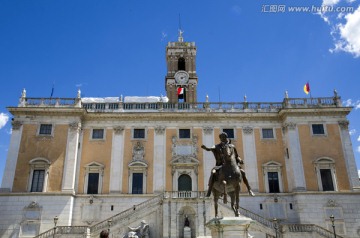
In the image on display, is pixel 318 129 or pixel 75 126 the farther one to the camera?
pixel 318 129

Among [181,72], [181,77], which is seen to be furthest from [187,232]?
[181,72]

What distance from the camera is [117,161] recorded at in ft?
105

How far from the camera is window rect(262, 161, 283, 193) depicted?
31.5 m

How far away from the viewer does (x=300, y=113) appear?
3306cm

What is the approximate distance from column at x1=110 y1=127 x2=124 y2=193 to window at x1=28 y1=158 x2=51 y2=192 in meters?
5.73

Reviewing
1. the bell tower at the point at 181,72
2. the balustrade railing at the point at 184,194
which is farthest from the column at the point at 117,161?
the bell tower at the point at 181,72

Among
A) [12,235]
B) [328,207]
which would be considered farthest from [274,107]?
[12,235]

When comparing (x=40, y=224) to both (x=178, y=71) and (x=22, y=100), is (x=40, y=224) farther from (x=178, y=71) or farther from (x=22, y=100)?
(x=178, y=71)

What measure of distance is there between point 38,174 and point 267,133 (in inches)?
863

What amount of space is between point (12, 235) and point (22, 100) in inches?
493

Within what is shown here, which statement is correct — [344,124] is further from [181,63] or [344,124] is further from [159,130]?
[181,63]

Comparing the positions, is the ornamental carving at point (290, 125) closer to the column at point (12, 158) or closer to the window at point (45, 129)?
the window at point (45, 129)

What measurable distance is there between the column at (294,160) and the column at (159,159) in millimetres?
11801

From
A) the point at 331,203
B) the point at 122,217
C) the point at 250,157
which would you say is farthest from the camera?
the point at 250,157
